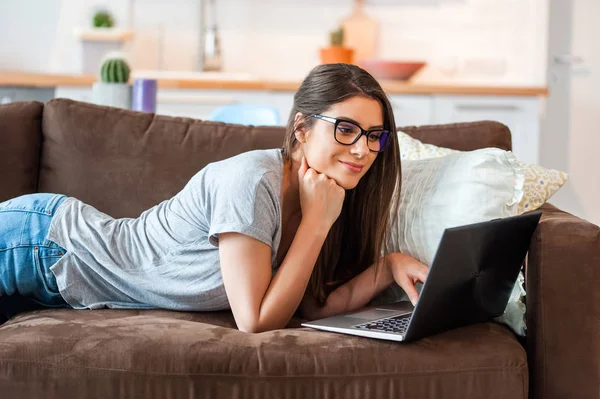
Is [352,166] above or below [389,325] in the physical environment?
above

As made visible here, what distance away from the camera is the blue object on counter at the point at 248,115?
3664 mm

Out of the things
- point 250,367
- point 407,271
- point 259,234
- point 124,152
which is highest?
point 124,152

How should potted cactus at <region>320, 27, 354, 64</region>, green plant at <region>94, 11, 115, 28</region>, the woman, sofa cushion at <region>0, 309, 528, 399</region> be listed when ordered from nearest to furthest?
sofa cushion at <region>0, 309, 528, 399</region>
the woman
potted cactus at <region>320, 27, 354, 64</region>
green plant at <region>94, 11, 115, 28</region>

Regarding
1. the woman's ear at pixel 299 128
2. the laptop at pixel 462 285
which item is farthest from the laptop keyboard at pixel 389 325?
the woman's ear at pixel 299 128

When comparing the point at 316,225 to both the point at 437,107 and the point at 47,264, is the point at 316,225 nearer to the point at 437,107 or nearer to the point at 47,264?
the point at 47,264

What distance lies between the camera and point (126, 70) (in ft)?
9.71

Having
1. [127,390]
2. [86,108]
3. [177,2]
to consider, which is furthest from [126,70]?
[177,2]

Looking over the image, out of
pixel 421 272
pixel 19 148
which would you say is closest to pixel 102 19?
pixel 19 148

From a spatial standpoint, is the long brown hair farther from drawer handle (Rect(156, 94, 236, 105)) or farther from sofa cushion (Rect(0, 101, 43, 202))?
drawer handle (Rect(156, 94, 236, 105))

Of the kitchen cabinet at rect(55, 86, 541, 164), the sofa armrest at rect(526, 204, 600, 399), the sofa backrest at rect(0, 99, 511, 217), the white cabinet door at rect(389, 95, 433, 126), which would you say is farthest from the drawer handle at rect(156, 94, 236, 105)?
the sofa armrest at rect(526, 204, 600, 399)

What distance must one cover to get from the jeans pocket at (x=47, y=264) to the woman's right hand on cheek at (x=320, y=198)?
622 millimetres

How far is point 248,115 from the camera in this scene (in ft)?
12.2

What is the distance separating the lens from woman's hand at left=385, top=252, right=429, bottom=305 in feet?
6.20

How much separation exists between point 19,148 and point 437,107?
2.84m
